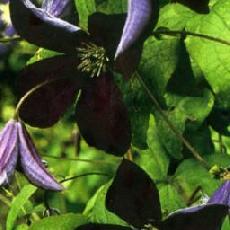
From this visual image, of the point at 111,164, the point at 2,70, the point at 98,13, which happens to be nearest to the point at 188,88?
the point at 98,13

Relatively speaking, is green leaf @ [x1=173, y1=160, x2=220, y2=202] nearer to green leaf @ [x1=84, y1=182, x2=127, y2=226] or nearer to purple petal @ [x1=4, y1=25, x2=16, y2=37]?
green leaf @ [x1=84, y1=182, x2=127, y2=226]

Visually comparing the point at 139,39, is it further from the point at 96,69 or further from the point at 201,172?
the point at 201,172

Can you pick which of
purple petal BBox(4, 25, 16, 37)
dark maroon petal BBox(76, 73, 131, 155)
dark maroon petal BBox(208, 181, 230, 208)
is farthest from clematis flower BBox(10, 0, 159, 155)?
purple petal BBox(4, 25, 16, 37)

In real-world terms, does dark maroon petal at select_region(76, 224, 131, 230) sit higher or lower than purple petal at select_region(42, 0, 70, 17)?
lower

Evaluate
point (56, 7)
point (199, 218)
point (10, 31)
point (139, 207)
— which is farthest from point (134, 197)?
point (10, 31)

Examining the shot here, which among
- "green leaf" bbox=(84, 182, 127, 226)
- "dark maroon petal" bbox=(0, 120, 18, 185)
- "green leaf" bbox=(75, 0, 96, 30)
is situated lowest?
"green leaf" bbox=(84, 182, 127, 226)

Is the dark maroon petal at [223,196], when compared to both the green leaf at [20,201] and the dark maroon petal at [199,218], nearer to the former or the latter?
the dark maroon petal at [199,218]
